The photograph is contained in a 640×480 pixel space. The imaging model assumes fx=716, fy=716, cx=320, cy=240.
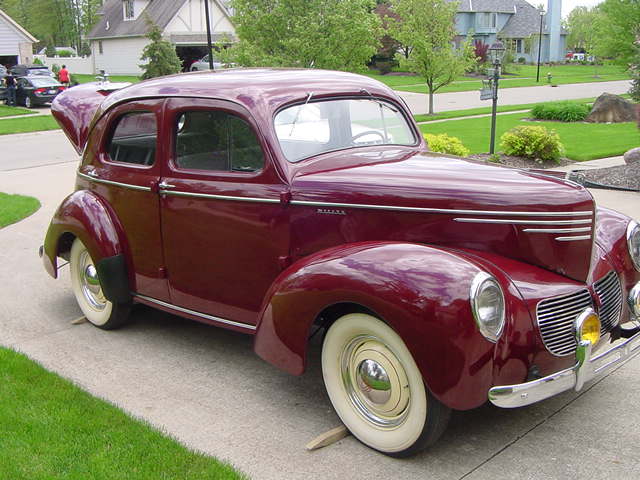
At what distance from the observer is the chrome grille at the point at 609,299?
12.7 ft

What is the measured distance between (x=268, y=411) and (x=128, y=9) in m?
52.5

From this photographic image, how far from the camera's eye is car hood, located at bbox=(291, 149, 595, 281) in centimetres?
367

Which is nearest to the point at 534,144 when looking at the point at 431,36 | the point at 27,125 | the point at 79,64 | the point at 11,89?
the point at 431,36

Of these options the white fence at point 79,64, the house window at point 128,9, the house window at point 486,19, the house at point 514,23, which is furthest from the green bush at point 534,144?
the house window at point 486,19

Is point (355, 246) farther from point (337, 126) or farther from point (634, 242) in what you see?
point (634, 242)

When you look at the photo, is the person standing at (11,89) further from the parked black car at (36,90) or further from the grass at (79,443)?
the grass at (79,443)

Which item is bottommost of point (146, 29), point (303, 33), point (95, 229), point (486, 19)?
point (95, 229)

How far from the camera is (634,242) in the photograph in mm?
4336

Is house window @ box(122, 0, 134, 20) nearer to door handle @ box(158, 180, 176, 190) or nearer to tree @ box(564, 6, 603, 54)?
tree @ box(564, 6, 603, 54)

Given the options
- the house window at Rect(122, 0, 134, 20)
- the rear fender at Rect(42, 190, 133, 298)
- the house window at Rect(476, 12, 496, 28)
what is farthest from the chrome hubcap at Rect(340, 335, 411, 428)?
the house window at Rect(476, 12, 496, 28)

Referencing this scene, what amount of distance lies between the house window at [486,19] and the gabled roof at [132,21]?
29200 millimetres

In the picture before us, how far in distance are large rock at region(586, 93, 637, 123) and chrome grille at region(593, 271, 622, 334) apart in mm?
17680

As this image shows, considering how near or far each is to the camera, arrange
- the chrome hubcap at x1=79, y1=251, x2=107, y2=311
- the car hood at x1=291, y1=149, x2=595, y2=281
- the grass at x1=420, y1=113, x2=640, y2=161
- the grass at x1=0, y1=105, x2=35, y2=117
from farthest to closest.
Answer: the grass at x1=0, y1=105, x2=35, y2=117, the grass at x1=420, y1=113, x2=640, y2=161, the chrome hubcap at x1=79, y1=251, x2=107, y2=311, the car hood at x1=291, y1=149, x2=595, y2=281

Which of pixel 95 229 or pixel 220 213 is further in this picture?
pixel 95 229
